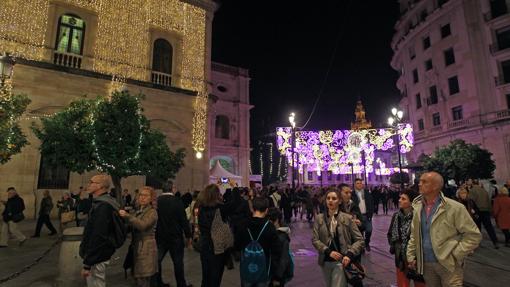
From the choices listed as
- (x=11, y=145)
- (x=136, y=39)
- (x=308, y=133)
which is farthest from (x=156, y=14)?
(x=308, y=133)

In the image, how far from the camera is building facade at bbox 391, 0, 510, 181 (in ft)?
86.9

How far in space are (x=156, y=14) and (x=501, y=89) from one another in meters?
29.3

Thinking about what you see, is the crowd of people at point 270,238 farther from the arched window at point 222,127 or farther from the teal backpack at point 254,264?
the arched window at point 222,127

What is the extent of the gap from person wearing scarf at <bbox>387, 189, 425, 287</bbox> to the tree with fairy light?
9.85m

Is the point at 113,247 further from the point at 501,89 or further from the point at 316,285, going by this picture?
the point at 501,89

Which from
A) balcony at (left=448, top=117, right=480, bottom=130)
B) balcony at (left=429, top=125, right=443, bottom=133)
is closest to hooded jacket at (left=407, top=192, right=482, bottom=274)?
balcony at (left=448, top=117, right=480, bottom=130)

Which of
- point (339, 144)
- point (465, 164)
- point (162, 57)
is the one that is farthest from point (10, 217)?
point (339, 144)

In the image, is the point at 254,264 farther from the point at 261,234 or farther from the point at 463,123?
the point at 463,123

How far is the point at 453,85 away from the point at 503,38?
545cm

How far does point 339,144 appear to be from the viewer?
97.0 feet

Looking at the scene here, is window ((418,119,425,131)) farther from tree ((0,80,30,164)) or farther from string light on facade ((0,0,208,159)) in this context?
tree ((0,80,30,164))

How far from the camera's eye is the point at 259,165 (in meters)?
38.0

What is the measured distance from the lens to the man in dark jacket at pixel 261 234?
3354mm

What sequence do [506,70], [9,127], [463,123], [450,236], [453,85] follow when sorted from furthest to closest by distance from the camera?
[453,85] < [463,123] < [506,70] < [9,127] < [450,236]
